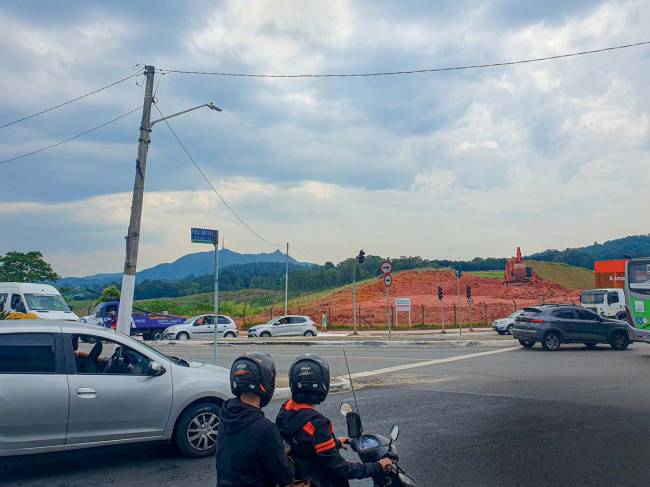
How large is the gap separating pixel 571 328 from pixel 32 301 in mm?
19469

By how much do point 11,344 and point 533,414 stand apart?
7409 millimetres

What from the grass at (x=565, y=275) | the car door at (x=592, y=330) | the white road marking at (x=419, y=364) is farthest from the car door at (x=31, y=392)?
the grass at (x=565, y=275)

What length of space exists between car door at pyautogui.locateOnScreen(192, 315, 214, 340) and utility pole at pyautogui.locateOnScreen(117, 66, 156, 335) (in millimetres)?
20056

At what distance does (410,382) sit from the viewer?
43.1 feet

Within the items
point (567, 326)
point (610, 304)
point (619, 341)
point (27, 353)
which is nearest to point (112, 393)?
point (27, 353)

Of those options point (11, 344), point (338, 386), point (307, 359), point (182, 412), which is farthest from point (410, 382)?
point (307, 359)

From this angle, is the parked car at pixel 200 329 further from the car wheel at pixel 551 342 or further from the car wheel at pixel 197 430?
the car wheel at pixel 197 430

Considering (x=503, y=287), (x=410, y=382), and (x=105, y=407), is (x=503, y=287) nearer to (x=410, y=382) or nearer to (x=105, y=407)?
(x=410, y=382)

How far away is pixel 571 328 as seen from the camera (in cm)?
2092

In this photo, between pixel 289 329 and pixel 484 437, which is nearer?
pixel 484 437

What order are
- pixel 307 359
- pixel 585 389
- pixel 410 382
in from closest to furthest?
pixel 307 359 → pixel 585 389 → pixel 410 382

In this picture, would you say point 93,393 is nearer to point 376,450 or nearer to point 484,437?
point 376,450

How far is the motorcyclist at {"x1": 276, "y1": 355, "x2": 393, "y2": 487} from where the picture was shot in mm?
3355

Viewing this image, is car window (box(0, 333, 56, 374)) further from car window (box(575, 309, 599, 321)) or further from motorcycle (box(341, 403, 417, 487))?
car window (box(575, 309, 599, 321))
